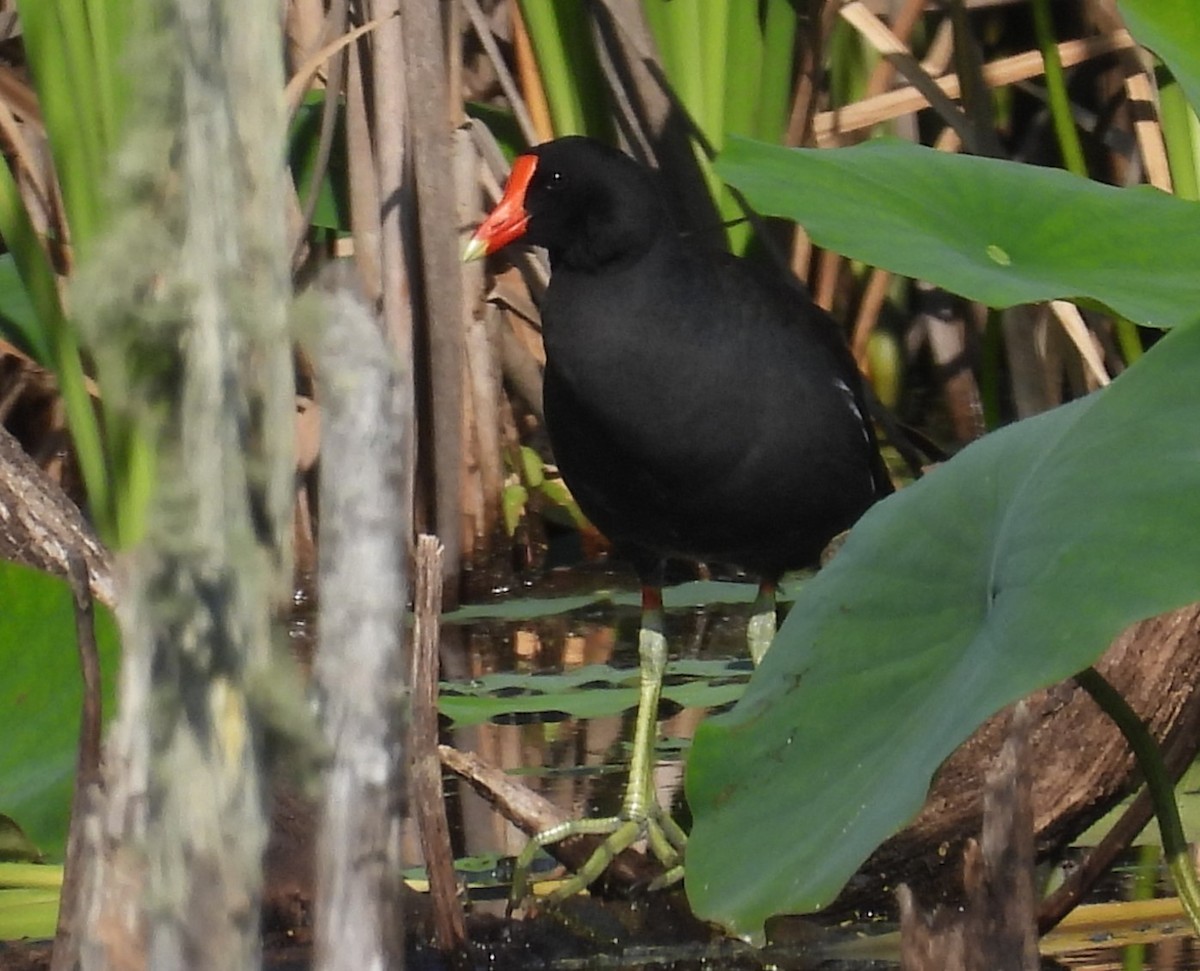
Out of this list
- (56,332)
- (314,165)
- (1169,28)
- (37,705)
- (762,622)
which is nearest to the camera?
(37,705)

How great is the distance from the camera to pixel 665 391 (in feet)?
6.83

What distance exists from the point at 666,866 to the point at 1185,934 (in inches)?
17.6

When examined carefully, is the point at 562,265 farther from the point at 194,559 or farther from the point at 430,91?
the point at 194,559

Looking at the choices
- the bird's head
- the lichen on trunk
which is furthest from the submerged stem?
the bird's head

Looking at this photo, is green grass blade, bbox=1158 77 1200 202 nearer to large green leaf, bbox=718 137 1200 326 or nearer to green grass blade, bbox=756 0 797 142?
green grass blade, bbox=756 0 797 142

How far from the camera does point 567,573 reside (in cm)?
301

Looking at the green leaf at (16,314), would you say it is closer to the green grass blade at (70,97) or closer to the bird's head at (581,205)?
the green grass blade at (70,97)

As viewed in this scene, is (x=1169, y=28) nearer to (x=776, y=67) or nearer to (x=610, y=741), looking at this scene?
(x=610, y=741)

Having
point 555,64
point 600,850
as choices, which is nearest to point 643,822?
point 600,850

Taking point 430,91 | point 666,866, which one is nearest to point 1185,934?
point 666,866

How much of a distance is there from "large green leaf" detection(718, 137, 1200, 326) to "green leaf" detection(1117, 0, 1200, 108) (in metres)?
0.10

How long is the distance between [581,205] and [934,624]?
1233 mm

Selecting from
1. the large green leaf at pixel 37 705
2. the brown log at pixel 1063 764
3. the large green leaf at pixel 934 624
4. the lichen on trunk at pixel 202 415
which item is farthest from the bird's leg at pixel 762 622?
the lichen on trunk at pixel 202 415

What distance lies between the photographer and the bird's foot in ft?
5.62
